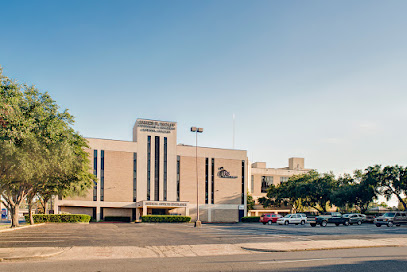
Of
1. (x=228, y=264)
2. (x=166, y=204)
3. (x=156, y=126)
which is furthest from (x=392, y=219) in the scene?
(x=156, y=126)

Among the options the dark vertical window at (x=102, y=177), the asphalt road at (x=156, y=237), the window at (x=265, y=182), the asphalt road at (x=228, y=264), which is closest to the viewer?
the asphalt road at (x=228, y=264)

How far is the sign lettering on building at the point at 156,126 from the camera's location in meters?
71.6

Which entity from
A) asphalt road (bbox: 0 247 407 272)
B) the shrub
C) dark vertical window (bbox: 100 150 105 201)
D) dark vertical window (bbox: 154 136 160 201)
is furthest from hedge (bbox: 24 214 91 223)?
asphalt road (bbox: 0 247 407 272)

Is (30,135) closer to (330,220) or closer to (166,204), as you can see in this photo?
(330,220)

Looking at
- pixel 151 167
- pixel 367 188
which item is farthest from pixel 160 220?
pixel 367 188

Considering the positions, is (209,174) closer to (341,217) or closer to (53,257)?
(341,217)

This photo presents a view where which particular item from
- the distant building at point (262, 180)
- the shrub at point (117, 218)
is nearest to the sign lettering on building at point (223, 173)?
the distant building at point (262, 180)

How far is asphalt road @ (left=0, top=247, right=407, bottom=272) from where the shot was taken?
10.8 meters

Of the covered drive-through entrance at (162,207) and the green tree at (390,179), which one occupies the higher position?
the green tree at (390,179)

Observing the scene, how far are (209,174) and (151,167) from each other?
1184 centimetres

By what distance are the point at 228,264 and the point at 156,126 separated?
61.9 m

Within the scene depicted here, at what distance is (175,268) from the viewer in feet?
35.8

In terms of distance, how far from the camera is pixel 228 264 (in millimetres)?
11672

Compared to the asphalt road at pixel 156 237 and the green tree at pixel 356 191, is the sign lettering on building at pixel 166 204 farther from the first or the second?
the asphalt road at pixel 156 237
